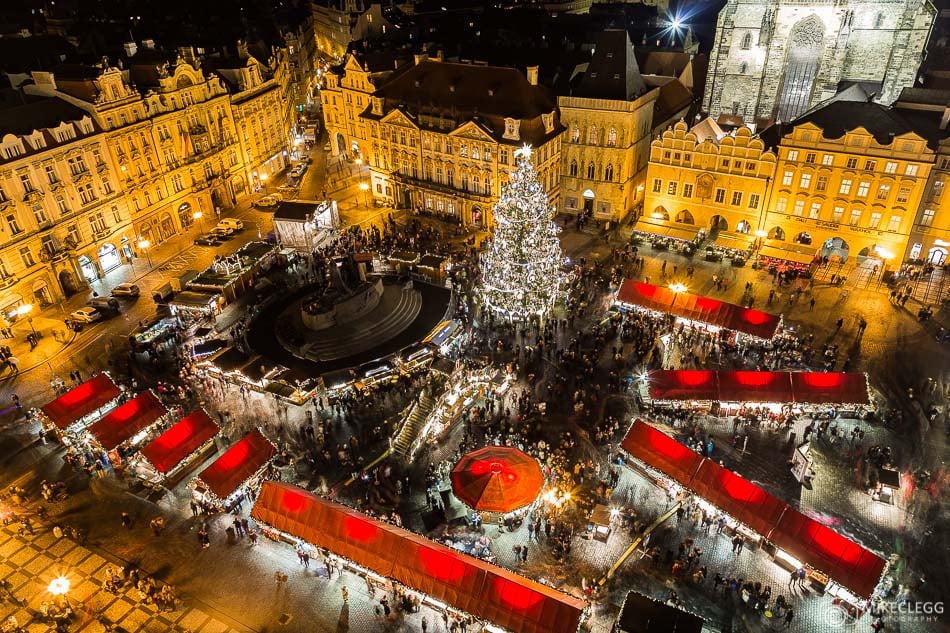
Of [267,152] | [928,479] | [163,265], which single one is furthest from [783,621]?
[267,152]

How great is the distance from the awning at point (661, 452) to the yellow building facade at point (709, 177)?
33.4 metres

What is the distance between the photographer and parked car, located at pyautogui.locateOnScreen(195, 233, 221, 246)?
64.8 m

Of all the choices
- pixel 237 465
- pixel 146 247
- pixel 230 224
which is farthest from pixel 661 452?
pixel 146 247

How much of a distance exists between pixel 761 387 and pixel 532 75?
130 feet

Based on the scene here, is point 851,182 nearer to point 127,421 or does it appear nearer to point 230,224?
point 127,421

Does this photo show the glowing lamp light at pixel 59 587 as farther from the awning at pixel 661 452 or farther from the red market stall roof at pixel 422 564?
the awning at pixel 661 452

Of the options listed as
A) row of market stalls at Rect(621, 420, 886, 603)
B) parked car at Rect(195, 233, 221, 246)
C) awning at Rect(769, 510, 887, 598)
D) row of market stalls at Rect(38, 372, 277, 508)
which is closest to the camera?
awning at Rect(769, 510, 887, 598)

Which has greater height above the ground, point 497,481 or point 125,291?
point 497,481

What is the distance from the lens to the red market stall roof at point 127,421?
119ft

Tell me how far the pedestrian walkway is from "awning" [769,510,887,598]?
26029 mm

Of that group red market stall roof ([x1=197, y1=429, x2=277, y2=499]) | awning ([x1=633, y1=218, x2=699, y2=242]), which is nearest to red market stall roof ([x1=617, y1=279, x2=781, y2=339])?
awning ([x1=633, y1=218, x2=699, y2=242])

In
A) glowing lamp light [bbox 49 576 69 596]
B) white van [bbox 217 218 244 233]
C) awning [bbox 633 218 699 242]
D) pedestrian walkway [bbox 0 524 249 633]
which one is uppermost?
awning [bbox 633 218 699 242]

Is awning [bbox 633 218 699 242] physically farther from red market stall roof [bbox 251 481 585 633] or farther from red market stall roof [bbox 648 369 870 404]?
red market stall roof [bbox 251 481 585 633]

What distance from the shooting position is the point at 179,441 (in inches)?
1406
